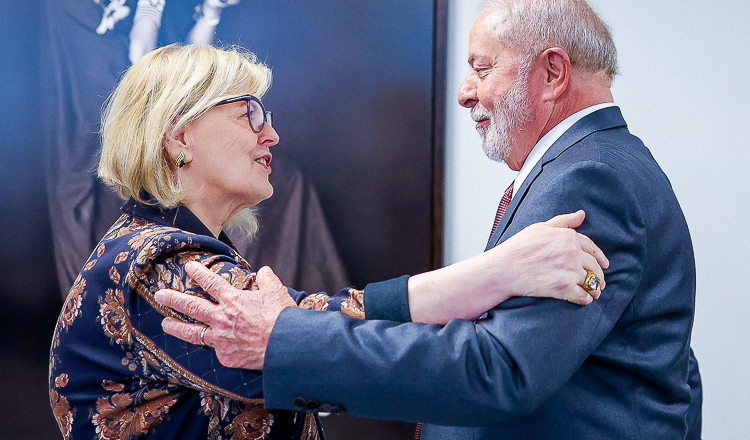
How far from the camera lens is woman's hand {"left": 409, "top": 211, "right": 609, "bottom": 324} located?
0.96 m

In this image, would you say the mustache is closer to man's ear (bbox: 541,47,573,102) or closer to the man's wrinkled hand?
man's ear (bbox: 541,47,573,102)

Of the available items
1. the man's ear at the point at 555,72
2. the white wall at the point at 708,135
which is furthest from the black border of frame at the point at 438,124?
the man's ear at the point at 555,72

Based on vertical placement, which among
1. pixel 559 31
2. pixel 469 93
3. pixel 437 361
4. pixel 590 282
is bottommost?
pixel 437 361

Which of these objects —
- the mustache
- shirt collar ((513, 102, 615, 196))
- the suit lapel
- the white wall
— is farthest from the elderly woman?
the white wall

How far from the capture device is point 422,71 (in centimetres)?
211

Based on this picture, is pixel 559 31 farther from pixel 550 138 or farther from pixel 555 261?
pixel 555 261

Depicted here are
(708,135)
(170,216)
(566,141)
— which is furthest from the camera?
(708,135)

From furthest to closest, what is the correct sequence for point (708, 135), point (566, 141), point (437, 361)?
1. point (708, 135)
2. point (566, 141)
3. point (437, 361)

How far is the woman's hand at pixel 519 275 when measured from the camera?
956 mm

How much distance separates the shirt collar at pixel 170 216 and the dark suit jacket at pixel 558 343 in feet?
1.45

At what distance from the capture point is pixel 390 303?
1.06m

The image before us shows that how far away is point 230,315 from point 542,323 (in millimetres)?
488

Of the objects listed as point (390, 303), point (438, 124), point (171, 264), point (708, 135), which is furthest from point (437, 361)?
point (708, 135)

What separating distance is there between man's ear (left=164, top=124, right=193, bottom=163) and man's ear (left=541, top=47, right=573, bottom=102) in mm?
772
